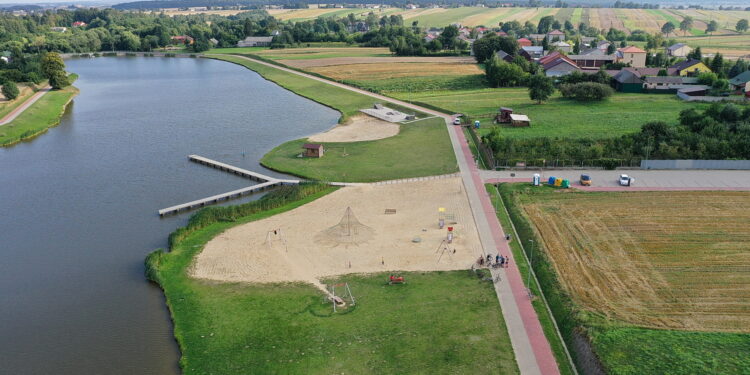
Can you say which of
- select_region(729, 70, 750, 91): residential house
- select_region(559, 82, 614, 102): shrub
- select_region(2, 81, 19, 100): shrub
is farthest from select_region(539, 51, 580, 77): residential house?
select_region(2, 81, 19, 100): shrub

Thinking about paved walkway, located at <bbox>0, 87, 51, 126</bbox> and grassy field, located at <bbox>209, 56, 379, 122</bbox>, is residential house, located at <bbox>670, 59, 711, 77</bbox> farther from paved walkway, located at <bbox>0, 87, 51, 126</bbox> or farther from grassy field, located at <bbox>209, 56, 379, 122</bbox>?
paved walkway, located at <bbox>0, 87, 51, 126</bbox>

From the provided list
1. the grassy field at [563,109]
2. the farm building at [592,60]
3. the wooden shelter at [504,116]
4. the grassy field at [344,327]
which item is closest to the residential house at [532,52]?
the farm building at [592,60]

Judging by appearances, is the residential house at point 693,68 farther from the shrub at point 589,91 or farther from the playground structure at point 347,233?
the playground structure at point 347,233

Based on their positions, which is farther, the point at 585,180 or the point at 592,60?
the point at 592,60

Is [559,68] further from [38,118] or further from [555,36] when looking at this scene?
[38,118]

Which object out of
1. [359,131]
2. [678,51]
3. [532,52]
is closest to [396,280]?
[359,131]

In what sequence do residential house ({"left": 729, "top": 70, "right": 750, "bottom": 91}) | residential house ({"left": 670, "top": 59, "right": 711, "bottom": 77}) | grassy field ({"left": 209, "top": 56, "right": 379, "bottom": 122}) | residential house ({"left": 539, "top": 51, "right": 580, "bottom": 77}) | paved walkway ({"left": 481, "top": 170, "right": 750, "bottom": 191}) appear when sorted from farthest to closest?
residential house ({"left": 539, "top": 51, "right": 580, "bottom": 77}) < residential house ({"left": 670, "top": 59, "right": 711, "bottom": 77}) < grassy field ({"left": 209, "top": 56, "right": 379, "bottom": 122}) < residential house ({"left": 729, "top": 70, "right": 750, "bottom": 91}) < paved walkway ({"left": 481, "top": 170, "right": 750, "bottom": 191})
